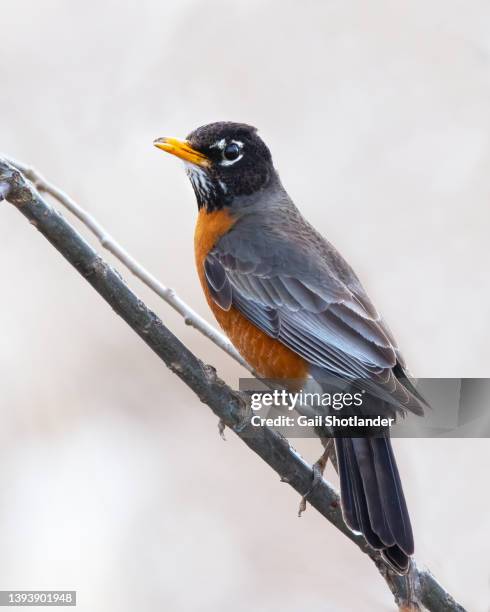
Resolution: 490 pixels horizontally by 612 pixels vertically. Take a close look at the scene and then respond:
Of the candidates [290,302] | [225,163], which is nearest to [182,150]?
[225,163]

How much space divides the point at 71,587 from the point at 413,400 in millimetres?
1994

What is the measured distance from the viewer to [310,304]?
4.24 metres

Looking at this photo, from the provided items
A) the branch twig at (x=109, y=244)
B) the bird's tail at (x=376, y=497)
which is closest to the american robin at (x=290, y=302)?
the bird's tail at (x=376, y=497)

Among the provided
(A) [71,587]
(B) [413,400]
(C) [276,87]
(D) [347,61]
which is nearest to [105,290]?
(B) [413,400]

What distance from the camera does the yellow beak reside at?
4.22 metres

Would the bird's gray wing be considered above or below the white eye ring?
below

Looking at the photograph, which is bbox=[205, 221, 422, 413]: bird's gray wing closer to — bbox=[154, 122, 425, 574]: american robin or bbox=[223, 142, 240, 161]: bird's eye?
bbox=[154, 122, 425, 574]: american robin

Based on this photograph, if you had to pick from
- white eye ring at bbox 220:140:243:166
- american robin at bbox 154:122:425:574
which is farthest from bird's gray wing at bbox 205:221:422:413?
white eye ring at bbox 220:140:243:166

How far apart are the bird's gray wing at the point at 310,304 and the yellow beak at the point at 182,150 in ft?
1.35

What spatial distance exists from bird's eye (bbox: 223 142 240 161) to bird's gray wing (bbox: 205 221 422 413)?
42cm

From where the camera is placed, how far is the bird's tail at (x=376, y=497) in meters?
3.11

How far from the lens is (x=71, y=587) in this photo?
4406mm

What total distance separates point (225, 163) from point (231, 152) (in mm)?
67

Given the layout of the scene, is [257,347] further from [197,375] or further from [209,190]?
[197,375]
